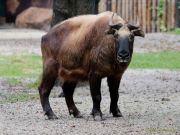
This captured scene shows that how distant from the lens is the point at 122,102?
13.0 meters

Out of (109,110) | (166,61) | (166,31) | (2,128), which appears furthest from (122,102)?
(166,31)

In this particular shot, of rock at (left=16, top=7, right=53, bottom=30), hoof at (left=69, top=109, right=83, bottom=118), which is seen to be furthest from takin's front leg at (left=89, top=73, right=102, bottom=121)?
rock at (left=16, top=7, right=53, bottom=30)

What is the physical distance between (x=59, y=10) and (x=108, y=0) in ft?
40.6

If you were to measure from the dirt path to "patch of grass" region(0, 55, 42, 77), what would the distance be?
2960 mm

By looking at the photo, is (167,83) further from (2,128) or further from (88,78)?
(2,128)

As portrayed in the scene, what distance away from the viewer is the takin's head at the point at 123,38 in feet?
33.6

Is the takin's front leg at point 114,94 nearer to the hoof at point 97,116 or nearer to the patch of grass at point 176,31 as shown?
the hoof at point 97,116

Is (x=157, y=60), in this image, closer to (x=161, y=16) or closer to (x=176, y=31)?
(x=176, y=31)

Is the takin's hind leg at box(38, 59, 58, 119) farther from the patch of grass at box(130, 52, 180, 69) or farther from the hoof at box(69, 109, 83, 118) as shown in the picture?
the patch of grass at box(130, 52, 180, 69)

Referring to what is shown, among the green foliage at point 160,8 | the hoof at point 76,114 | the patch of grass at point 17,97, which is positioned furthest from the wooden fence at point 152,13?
the hoof at point 76,114

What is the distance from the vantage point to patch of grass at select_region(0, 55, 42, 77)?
1823cm

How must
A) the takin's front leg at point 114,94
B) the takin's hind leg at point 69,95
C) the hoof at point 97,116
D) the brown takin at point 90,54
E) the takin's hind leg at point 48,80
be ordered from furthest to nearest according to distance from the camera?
the takin's hind leg at point 69,95 < the takin's hind leg at point 48,80 < the takin's front leg at point 114,94 < the hoof at point 97,116 < the brown takin at point 90,54

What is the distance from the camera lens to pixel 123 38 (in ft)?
34.0

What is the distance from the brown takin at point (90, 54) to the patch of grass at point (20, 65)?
21.9 ft
